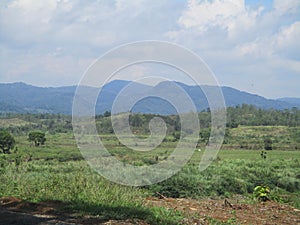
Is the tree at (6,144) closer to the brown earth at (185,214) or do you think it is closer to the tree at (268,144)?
the tree at (268,144)

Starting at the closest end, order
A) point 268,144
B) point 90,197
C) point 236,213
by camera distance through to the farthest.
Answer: point 90,197, point 236,213, point 268,144

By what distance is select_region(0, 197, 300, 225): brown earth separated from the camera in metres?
6.21

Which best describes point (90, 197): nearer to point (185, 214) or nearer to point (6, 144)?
point (185, 214)

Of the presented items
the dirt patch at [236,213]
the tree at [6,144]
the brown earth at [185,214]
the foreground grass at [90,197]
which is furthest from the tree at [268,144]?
the foreground grass at [90,197]

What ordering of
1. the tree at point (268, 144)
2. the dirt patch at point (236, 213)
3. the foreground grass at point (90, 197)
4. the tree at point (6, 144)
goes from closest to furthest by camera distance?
the foreground grass at point (90, 197), the dirt patch at point (236, 213), the tree at point (6, 144), the tree at point (268, 144)

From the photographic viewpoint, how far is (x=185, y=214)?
7617 mm

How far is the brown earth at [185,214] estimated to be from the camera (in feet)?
20.4

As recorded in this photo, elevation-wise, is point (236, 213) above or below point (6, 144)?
above

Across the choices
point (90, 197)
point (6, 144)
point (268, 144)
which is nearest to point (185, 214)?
point (90, 197)

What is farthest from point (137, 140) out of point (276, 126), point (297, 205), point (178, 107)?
point (276, 126)

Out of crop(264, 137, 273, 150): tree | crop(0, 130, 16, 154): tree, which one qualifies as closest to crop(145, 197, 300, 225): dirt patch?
crop(0, 130, 16, 154): tree

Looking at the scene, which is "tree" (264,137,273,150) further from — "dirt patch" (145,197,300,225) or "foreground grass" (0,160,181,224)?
"foreground grass" (0,160,181,224)

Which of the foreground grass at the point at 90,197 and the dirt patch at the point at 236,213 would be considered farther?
the dirt patch at the point at 236,213

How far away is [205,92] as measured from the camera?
349 inches
